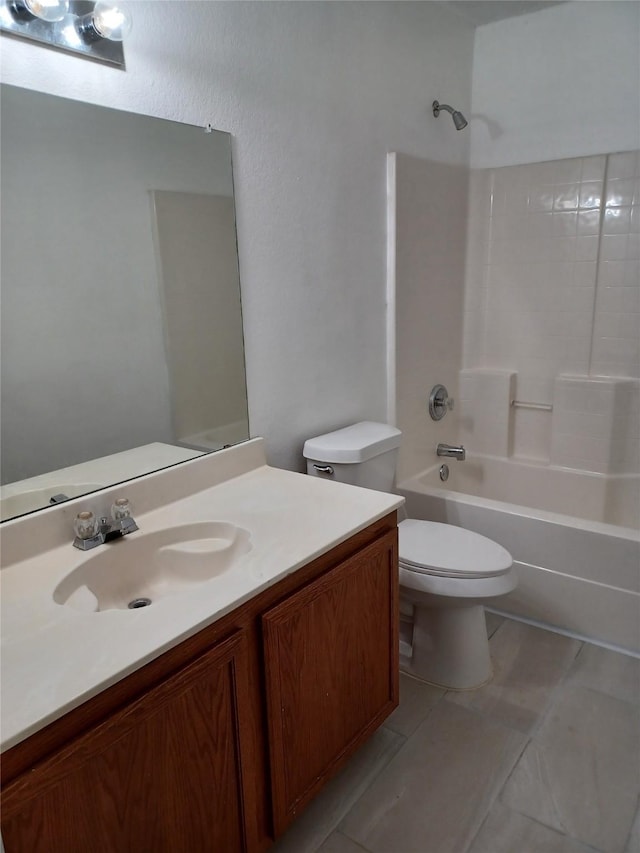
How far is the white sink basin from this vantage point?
50.9 inches

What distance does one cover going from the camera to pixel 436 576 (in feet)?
6.05

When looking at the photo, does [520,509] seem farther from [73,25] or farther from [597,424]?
[73,25]

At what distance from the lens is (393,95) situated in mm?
2293

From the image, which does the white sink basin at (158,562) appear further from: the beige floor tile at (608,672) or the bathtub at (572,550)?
the beige floor tile at (608,672)

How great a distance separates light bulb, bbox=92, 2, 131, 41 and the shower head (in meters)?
1.55

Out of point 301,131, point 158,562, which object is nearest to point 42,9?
point 301,131

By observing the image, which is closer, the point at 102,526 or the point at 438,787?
the point at 102,526

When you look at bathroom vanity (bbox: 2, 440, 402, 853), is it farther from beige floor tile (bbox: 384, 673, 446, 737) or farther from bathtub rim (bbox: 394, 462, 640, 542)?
bathtub rim (bbox: 394, 462, 640, 542)

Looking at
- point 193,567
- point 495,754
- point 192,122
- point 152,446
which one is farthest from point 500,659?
point 192,122

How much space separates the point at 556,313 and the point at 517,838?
2175 millimetres

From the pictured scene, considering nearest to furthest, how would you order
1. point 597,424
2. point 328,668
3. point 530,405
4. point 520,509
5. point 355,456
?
point 328,668 < point 355,456 < point 520,509 < point 597,424 < point 530,405

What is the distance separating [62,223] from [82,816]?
1.16m

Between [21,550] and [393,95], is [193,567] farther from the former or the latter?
[393,95]

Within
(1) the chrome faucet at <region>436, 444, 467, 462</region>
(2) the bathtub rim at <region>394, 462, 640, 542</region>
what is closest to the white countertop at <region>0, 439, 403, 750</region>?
(2) the bathtub rim at <region>394, 462, 640, 542</region>
